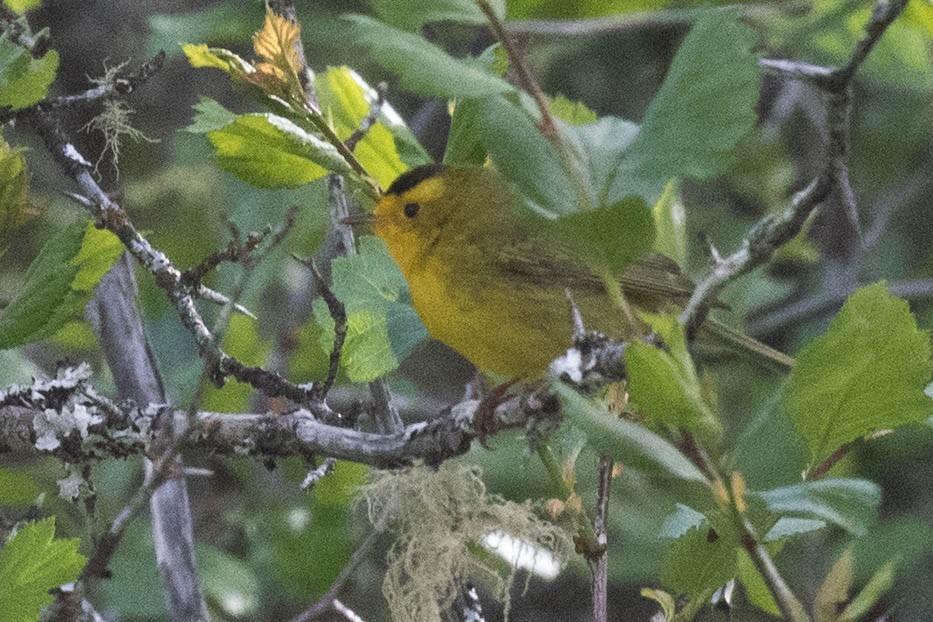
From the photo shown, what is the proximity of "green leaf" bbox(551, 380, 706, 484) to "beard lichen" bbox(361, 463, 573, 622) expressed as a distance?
0.82 metres

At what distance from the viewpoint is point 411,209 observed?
2893 mm

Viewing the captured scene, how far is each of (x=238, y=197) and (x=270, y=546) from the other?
47.3 inches

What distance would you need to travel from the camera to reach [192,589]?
252 cm

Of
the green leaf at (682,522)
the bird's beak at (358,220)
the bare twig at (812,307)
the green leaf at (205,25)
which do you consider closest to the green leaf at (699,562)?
the green leaf at (682,522)

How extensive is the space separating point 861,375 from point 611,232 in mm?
425

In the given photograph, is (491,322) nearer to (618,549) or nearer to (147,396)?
(147,396)

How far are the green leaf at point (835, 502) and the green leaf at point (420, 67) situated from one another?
1.78 feet

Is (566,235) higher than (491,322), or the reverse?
(566,235)

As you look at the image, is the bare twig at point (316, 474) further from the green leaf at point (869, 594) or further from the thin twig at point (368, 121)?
the green leaf at point (869, 594)

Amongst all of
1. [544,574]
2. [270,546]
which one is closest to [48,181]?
[270,546]

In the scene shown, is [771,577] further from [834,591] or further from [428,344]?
[428,344]

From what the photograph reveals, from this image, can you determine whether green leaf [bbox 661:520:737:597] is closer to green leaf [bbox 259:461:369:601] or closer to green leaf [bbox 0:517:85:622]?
green leaf [bbox 0:517:85:622]

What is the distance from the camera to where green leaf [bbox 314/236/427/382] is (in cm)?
225

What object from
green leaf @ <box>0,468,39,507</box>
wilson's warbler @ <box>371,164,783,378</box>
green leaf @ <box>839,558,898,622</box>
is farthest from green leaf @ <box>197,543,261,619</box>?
green leaf @ <box>839,558,898,622</box>
